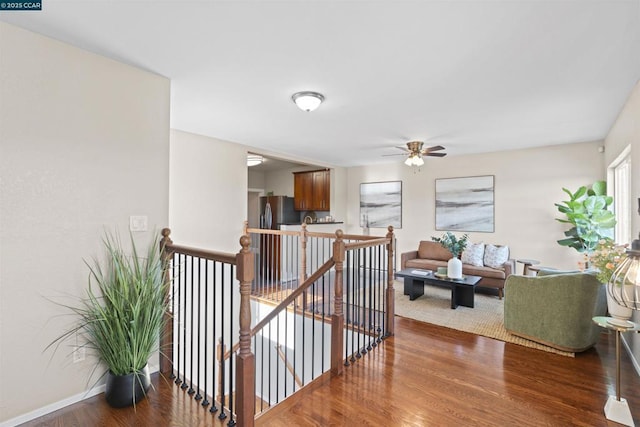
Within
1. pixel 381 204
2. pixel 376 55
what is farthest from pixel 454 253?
pixel 376 55

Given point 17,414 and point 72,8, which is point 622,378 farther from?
point 72,8

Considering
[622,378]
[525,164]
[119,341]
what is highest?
[525,164]

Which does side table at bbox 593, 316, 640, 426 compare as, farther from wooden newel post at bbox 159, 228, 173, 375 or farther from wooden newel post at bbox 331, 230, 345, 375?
wooden newel post at bbox 159, 228, 173, 375

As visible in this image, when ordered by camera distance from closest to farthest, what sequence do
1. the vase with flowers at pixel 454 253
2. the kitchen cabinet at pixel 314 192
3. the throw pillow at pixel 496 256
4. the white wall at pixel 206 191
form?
the white wall at pixel 206 191 → the vase with flowers at pixel 454 253 → the throw pillow at pixel 496 256 → the kitchen cabinet at pixel 314 192

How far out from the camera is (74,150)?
2.09 metres

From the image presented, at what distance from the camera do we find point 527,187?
5152 mm

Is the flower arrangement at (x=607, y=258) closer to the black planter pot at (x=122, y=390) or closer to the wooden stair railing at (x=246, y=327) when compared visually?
the wooden stair railing at (x=246, y=327)

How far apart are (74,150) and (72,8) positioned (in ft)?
2.82

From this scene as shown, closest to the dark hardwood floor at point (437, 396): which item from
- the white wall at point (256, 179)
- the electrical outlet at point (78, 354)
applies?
the electrical outlet at point (78, 354)

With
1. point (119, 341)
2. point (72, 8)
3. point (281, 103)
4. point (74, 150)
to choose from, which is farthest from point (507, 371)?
point (72, 8)

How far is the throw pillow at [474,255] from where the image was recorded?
515cm

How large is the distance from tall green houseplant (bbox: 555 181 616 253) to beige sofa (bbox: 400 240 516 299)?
911 mm

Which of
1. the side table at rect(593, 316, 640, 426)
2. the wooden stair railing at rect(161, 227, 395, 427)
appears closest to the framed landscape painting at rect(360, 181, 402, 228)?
the wooden stair railing at rect(161, 227, 395, 427)

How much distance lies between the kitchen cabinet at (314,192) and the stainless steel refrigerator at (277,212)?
223 mm
